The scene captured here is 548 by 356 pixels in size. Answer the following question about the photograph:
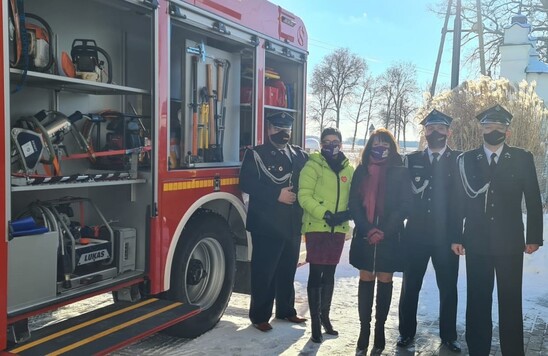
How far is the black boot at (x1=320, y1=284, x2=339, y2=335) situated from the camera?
4.89 m

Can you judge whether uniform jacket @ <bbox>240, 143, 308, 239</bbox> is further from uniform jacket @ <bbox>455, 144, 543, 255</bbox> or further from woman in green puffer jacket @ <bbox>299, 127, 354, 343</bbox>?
uniform jacket @ <bbox>455, 144, 543, 255</bbox>

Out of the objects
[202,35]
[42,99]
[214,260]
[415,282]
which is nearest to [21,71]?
[42,99]

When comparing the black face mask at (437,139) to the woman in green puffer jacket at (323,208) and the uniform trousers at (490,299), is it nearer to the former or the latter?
the woman in green puffer jacket at (323,208)

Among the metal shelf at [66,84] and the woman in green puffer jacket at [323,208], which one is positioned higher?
the metal shelf at [66,84]

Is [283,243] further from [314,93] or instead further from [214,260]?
[314,93]

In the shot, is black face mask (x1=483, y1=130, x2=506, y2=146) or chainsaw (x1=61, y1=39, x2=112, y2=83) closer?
chainsaw (x1=61, y1=39, x2=112, y2=83)

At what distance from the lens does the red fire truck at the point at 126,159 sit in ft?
10.8

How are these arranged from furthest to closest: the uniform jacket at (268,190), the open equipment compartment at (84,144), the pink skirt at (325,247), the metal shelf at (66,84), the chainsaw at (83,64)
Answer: the uniform jacket at (268,190) → the pink skirt at (325,247) → the chainsaw at (83,64) → the open equipment compartment at (84,144) → the metal shelf at (66,84)

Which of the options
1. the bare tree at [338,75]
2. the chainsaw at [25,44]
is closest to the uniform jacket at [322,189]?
the chainsaw at [25,44]

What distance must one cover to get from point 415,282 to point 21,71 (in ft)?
11.0

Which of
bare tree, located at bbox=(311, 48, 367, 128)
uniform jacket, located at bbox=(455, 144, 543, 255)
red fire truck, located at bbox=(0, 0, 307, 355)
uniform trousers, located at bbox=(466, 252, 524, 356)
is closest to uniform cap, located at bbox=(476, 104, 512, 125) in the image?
uniform jacket, located at bbox=(455, 144, 543, 255)

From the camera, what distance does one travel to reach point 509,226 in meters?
4.01

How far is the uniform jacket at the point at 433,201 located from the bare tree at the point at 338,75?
3840cm

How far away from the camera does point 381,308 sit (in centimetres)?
445
